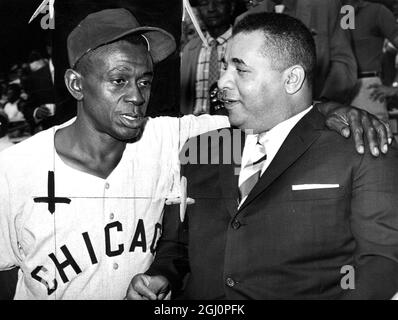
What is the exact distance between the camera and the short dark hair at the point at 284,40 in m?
1.91

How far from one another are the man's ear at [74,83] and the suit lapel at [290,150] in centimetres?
82

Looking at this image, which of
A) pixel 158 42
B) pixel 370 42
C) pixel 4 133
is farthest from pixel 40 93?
pixel 370 42

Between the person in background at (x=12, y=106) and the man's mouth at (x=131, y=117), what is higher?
the person in background at (x=12, y=106)

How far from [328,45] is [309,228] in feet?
2.72

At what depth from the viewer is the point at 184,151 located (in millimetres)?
2145

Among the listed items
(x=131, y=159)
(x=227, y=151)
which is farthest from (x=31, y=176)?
(x=227, y=151)

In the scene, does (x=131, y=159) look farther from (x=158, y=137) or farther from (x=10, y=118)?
(x=10, y=118)

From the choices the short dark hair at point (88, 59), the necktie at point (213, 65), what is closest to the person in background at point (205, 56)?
the necktie at point (213, 65)

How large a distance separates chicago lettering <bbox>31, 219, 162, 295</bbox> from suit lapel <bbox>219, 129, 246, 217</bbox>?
353 mm

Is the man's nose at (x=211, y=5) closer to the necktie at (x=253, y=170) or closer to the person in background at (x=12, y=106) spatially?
the necktie at (x=253, y=170)

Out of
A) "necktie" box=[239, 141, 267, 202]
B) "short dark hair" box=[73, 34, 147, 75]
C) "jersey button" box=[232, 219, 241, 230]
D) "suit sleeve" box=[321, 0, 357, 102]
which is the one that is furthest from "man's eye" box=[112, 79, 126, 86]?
"suit sleeve" box=[321, 0, 357, 102]

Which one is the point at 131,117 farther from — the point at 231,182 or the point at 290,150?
the point at 290,150

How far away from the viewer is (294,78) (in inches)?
76.1

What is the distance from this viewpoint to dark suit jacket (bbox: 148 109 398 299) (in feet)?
5.58
